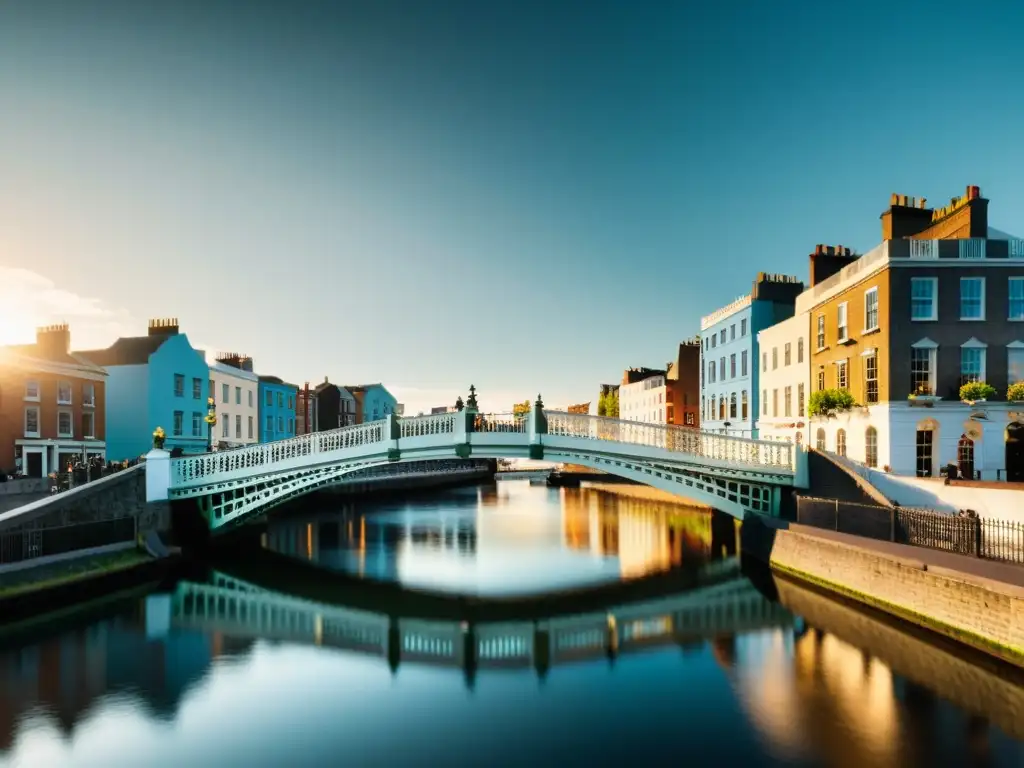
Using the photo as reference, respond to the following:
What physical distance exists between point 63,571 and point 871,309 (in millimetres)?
28219

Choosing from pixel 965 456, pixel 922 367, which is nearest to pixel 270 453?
pixel 922 367

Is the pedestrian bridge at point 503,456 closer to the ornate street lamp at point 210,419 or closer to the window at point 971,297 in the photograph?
the ornate street lamp at point 210,419

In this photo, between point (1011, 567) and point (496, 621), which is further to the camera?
point (496, 621)

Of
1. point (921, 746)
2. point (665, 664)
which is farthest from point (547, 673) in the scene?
point (921, 746)

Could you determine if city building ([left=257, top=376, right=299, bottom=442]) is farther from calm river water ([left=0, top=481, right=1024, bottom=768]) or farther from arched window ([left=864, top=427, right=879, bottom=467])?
arched window ([left=864, top=427, right=879, bottom=467])

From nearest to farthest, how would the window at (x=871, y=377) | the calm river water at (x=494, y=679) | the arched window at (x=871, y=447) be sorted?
the calm river water at (x=494, y=679) → the arched window at (x=871, y=447) → the window at (x=871, y=377)

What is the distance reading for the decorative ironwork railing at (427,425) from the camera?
25406mm

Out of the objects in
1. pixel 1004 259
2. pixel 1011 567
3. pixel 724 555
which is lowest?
pixel 724 555

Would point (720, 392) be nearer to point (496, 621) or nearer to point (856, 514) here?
point (856, 514)

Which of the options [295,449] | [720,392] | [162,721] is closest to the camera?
[162,721]

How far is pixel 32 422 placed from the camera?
3416cm

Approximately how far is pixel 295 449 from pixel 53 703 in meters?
14.2

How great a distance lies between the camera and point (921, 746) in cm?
1110

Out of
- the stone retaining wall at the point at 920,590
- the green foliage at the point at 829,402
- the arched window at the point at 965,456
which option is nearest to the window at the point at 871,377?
the green foliage at the point at 829,402
